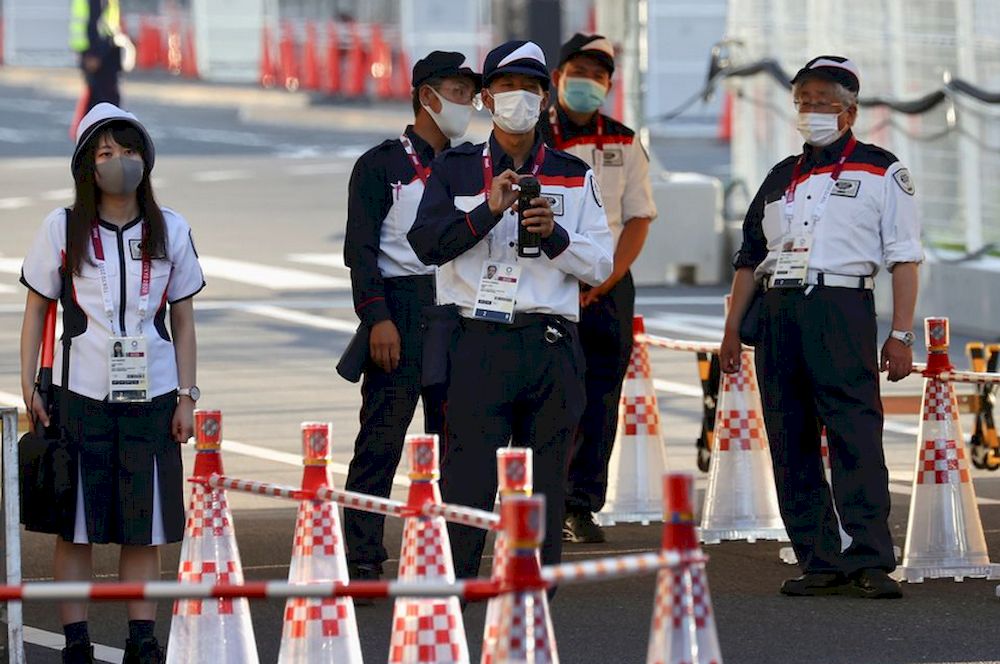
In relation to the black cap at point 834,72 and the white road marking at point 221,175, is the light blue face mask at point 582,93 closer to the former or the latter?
the black cap at point 834,72

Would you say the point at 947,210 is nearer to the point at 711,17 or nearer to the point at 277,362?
the point at 277,362

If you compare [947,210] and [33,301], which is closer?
[33,301]

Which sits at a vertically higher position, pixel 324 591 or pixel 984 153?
pixel 984 153

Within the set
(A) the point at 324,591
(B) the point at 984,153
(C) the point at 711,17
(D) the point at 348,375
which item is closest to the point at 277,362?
(B) the point at 984,153

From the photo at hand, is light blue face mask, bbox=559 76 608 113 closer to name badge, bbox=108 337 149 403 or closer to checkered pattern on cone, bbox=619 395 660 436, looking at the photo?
checkered pattern on cone, bbox=619 395 660 436

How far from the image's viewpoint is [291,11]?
2004 inches

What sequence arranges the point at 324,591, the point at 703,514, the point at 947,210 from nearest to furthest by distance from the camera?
the point at 324,591 → the point at 703,514 → the point at 947,210

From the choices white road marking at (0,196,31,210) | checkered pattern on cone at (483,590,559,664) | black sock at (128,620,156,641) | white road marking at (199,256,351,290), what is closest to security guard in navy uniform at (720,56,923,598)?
black sock at (128,620,156,641)

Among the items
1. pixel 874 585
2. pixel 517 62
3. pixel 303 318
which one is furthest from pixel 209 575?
pixel 303 318

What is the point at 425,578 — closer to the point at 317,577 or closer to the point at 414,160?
the point at 317,577

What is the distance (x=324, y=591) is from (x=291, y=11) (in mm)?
45847

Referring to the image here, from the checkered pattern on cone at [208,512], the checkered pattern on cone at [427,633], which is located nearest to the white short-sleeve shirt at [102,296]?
the checkered pattern on cone at [208,512]

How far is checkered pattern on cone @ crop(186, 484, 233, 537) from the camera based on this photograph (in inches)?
306

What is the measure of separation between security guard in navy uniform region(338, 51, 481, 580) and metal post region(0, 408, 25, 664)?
5.07ft
